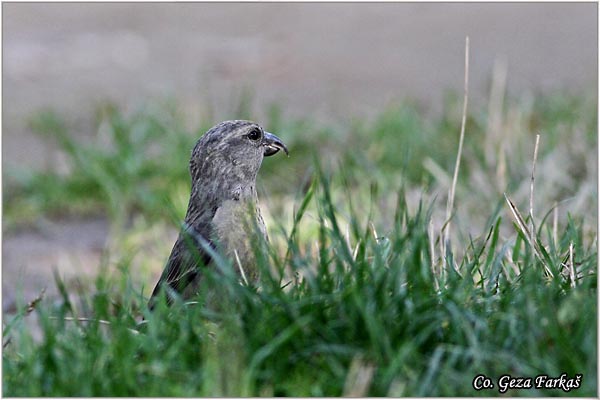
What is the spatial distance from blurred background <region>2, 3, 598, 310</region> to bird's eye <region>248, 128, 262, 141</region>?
7.04 ft

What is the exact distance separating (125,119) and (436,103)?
286 centimetres

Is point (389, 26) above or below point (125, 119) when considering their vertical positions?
above

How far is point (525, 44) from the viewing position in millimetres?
11102

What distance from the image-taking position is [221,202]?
4.93 meters

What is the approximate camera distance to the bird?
4512 mm

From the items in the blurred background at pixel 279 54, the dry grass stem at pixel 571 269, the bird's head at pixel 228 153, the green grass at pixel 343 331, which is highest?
the blurred background at pixel 279 54

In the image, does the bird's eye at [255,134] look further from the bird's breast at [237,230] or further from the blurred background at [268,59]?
the blurred background at [268,59]

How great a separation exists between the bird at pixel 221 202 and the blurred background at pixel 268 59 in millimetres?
2232

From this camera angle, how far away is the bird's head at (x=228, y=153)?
5.02 m

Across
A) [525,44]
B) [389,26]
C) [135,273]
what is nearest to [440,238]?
[135,273]

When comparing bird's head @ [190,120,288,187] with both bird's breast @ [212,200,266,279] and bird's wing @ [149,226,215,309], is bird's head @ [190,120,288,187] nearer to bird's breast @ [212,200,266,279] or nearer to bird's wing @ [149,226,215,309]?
bird's breast @ [212,200,266,279]

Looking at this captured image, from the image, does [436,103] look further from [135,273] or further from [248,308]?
[248,308]

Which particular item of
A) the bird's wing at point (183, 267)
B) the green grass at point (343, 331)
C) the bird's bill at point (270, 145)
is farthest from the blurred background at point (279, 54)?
the green grass at point (343, 331)

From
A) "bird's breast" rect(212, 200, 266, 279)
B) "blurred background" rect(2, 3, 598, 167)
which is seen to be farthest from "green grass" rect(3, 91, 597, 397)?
"blurred background" rect(2, 3, 598, 167)
